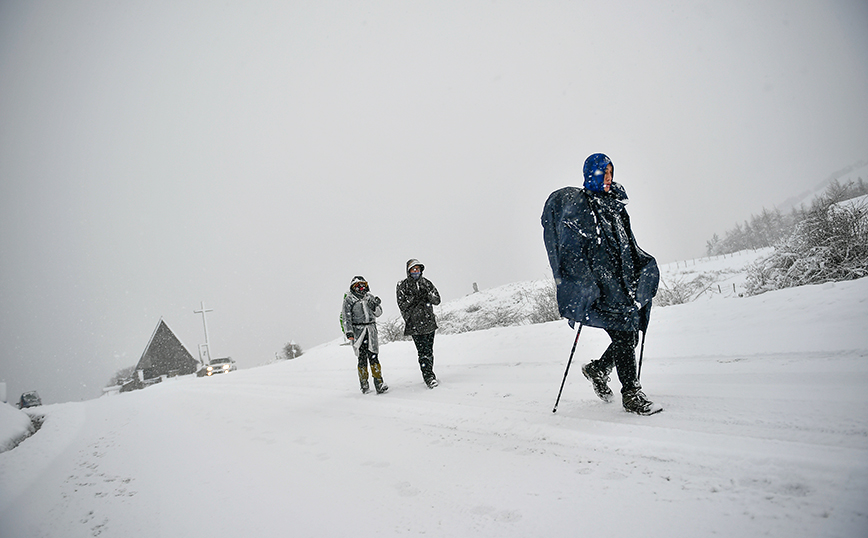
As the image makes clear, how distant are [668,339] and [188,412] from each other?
746 centimetres

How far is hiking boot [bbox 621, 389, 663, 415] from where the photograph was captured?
107 inches

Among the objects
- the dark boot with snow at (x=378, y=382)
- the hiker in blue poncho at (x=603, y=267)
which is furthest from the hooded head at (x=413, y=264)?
the hiker in blue poncho at (x=603, y=267)

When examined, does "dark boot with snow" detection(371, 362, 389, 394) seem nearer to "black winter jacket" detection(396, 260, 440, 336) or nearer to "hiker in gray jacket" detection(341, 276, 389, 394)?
"hiker in gray jacket" detection(341, 276, 389, 394)

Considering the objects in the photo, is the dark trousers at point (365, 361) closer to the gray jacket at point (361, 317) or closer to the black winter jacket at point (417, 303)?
the gray jacket at point (361, 317)

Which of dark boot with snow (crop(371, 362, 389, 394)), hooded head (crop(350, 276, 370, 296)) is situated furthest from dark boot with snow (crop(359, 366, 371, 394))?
hooded head (crop(350, 276, 370, 296))

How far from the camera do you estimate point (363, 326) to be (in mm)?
5930

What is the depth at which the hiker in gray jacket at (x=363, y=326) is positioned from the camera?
575 cm

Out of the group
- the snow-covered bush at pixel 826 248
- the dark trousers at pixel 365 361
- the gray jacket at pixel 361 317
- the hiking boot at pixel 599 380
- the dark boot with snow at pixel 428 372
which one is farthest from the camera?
the snow-covered bush at pixel 826 248

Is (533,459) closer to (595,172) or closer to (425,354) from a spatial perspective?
(595,172)

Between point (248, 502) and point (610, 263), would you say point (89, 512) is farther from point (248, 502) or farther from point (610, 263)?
point (610, 263)

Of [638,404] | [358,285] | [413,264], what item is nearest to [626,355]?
[638,404]

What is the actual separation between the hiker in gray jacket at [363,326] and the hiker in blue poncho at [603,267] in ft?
11.7

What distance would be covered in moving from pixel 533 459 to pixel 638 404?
1.00 m

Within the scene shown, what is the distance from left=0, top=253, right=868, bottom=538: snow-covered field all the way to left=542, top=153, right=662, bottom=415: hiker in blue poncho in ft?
1.62
